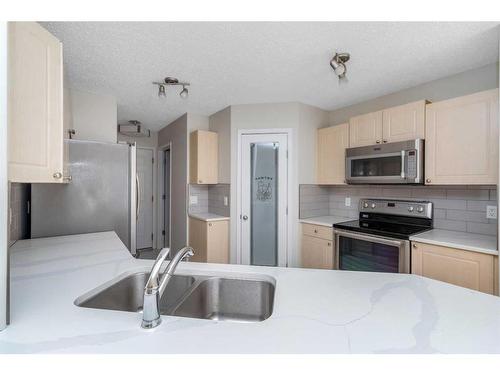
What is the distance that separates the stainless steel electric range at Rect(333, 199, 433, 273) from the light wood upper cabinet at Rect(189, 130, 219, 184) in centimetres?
182

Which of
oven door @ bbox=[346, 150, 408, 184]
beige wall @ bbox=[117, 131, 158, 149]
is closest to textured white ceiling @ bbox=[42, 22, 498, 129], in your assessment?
oven door @ bbox=[346, 150, 408, 184]

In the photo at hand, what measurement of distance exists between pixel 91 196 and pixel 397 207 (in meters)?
3.06

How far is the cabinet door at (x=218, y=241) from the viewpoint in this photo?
3260 mm

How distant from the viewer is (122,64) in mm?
2184

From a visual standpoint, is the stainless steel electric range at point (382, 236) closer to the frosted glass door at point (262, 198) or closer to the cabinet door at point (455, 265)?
the cabinet door at point (455, 265)

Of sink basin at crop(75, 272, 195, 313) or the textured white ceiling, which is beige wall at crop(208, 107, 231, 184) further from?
sink basin at crop(75, 272, 195, 313)

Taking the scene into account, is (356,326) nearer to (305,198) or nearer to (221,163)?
(305,198)

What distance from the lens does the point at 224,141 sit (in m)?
3.48

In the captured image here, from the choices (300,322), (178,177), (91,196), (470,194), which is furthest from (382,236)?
(178,177)

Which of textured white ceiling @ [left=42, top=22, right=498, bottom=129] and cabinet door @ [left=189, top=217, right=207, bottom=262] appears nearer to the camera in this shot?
textured white ceiling @ [left=42, top=22, right=498, bottom=129]

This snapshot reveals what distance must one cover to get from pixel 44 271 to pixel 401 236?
2.51 m

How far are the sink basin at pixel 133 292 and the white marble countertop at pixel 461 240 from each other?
1.91 m

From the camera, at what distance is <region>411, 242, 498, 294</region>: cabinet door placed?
5.82ft

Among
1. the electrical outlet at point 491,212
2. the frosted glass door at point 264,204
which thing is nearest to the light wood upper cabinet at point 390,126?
the electrical outlet at point 491,212
